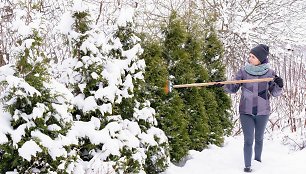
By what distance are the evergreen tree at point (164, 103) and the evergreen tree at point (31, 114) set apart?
2.25 meters

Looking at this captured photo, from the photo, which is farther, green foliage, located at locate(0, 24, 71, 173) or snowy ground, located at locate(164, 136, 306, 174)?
snowy ground, located at locate(164, 136, 306, 174)

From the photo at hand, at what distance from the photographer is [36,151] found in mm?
3729

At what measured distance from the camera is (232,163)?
7.04 metres

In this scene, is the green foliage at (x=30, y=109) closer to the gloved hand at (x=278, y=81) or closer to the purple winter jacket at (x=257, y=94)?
the purple winter jacket at (x=257, y=94)

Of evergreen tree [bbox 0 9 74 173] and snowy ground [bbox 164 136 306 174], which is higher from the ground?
evergreen tree [bbox 0 9 74 173]

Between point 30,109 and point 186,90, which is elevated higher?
point 30,109

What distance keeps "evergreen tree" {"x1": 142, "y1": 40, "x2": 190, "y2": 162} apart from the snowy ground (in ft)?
0.91

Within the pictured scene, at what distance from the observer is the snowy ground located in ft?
21.3

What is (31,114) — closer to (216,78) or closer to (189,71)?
(189,71)

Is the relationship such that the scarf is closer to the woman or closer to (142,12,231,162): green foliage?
the woman

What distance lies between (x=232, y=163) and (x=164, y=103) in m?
1.60

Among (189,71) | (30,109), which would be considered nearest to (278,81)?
(189,71)

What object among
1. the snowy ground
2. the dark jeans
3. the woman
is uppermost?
the woman

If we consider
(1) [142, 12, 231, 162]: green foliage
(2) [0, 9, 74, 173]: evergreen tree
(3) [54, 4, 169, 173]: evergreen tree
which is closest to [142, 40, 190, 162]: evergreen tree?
(1) [142, 12, 231, 162]: green foliage
